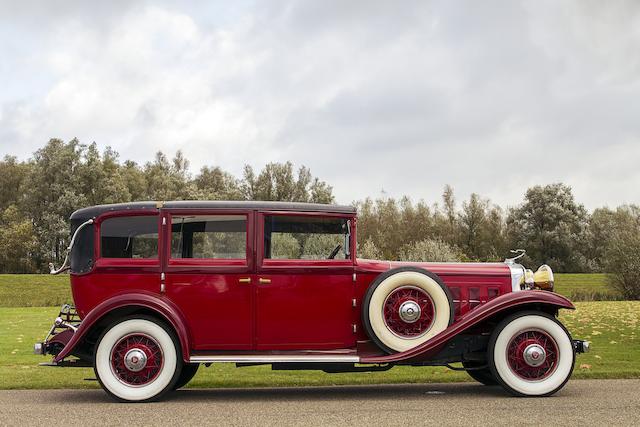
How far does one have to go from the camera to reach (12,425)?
21.3 ft

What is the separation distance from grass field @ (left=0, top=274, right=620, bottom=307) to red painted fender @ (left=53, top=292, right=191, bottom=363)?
2565cm

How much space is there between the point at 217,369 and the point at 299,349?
116 inches

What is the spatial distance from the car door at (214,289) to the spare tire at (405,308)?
53.0 inches

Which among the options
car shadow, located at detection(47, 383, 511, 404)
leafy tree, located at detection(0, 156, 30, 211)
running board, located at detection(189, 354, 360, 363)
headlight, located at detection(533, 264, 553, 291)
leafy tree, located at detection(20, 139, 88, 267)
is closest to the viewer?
running board, located at detection(189, 354, 360, 363)

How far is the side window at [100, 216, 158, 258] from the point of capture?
8.37 metres

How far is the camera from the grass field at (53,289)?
34250 mm

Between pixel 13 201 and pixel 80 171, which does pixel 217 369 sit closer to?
pixel 80 171

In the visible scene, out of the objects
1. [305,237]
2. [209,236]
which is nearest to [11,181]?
[209,236]

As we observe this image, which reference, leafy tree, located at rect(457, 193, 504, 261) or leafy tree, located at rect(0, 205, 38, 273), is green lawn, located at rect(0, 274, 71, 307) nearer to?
leafy tree, located at rect(0, 205, 38, 273)

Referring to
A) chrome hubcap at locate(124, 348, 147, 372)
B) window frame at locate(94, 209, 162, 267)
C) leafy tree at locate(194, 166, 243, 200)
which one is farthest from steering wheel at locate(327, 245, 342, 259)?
leafy tree at locate(194, 166, 243, 200)

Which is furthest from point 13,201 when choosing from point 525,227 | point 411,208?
point 525,227

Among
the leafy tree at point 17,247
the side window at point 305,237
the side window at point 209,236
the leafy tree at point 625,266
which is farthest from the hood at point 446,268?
the leafy tree at point 17,247

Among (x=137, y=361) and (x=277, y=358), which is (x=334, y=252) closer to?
(x=277, y=358)

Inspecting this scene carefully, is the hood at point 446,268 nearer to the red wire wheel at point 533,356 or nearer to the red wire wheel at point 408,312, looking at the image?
the red wire wheel at point 408,312
